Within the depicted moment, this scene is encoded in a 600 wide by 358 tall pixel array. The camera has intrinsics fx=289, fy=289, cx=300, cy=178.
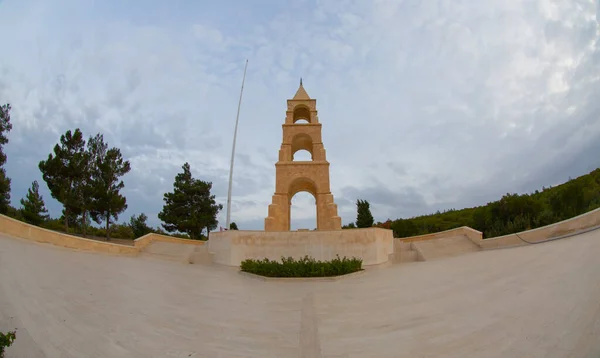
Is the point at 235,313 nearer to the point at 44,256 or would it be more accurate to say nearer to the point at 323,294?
the point at 323,294

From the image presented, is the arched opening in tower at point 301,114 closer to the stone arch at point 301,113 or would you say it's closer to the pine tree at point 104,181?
the stone arch at point 301,113

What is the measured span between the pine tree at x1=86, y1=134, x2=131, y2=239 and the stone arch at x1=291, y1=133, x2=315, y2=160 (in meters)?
17.0

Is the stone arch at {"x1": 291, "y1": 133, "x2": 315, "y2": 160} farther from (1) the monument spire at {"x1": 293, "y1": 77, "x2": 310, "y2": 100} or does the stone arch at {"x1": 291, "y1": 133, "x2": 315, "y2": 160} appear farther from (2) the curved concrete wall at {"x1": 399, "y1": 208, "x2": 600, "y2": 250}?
(2) the curved concrete wall at {"x1": 399, "y1": 208, "x2": 600, "y2": 250}

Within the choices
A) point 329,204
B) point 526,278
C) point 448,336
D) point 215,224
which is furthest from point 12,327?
point 215,224

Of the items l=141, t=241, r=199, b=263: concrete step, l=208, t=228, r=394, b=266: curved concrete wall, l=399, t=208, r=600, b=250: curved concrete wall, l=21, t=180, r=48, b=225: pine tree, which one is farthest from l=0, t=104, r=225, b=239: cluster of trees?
l=399, t=208, r=600, b=250: curved concrete wall

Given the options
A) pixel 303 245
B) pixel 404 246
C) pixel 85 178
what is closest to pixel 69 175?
pixel 85 178

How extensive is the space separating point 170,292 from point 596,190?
23109mm

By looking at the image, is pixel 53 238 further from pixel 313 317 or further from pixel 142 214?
pixel 142 214

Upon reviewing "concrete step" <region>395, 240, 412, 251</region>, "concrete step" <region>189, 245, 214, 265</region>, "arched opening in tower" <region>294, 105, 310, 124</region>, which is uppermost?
"arched opening in tower" <region>294, 105, 310, 124</region>

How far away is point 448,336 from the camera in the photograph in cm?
414

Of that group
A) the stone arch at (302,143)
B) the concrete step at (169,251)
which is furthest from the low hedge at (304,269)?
the stone arch at (302,143)

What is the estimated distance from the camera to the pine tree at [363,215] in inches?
1109

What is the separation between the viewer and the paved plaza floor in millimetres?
3746

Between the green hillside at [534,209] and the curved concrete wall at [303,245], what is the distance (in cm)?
1163
